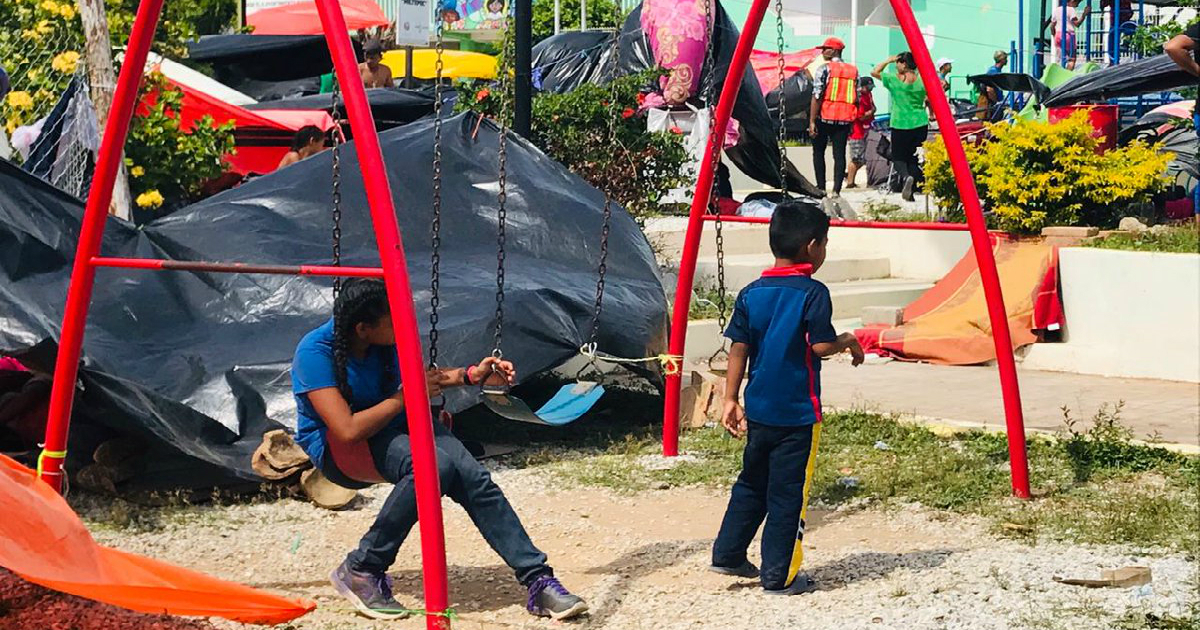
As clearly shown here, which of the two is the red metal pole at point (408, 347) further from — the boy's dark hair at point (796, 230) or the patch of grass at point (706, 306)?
the patch of grass at point (706, 306)

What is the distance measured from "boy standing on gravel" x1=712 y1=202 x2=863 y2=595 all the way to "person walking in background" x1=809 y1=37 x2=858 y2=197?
11044 mm

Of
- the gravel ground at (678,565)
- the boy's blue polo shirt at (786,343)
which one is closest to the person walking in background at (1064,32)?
the gravel ground at (678,565)

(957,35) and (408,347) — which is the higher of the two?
(957,35)

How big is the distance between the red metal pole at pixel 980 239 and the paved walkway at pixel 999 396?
153cm

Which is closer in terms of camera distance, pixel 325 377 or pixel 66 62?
pixel 325 377

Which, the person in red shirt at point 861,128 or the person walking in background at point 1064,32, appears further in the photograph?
the person walking in background at point 1064,32

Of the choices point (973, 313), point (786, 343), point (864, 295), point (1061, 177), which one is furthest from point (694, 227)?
point (864, 295)

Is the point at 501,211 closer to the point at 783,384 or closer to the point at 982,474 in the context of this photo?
the point at 783,384

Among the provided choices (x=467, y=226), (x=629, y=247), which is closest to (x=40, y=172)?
(x=467, y=226)

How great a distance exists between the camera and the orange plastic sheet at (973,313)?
10.6 meters

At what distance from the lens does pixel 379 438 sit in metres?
5.02

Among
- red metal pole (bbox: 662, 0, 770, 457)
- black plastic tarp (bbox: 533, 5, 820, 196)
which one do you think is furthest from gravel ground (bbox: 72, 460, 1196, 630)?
black plastic tarp (bbox: 533, 5, 820, 196)

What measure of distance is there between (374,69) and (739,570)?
10153mm

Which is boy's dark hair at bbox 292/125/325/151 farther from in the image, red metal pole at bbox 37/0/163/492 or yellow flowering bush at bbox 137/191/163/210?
red metal pole at bbox 37/0/163/492
